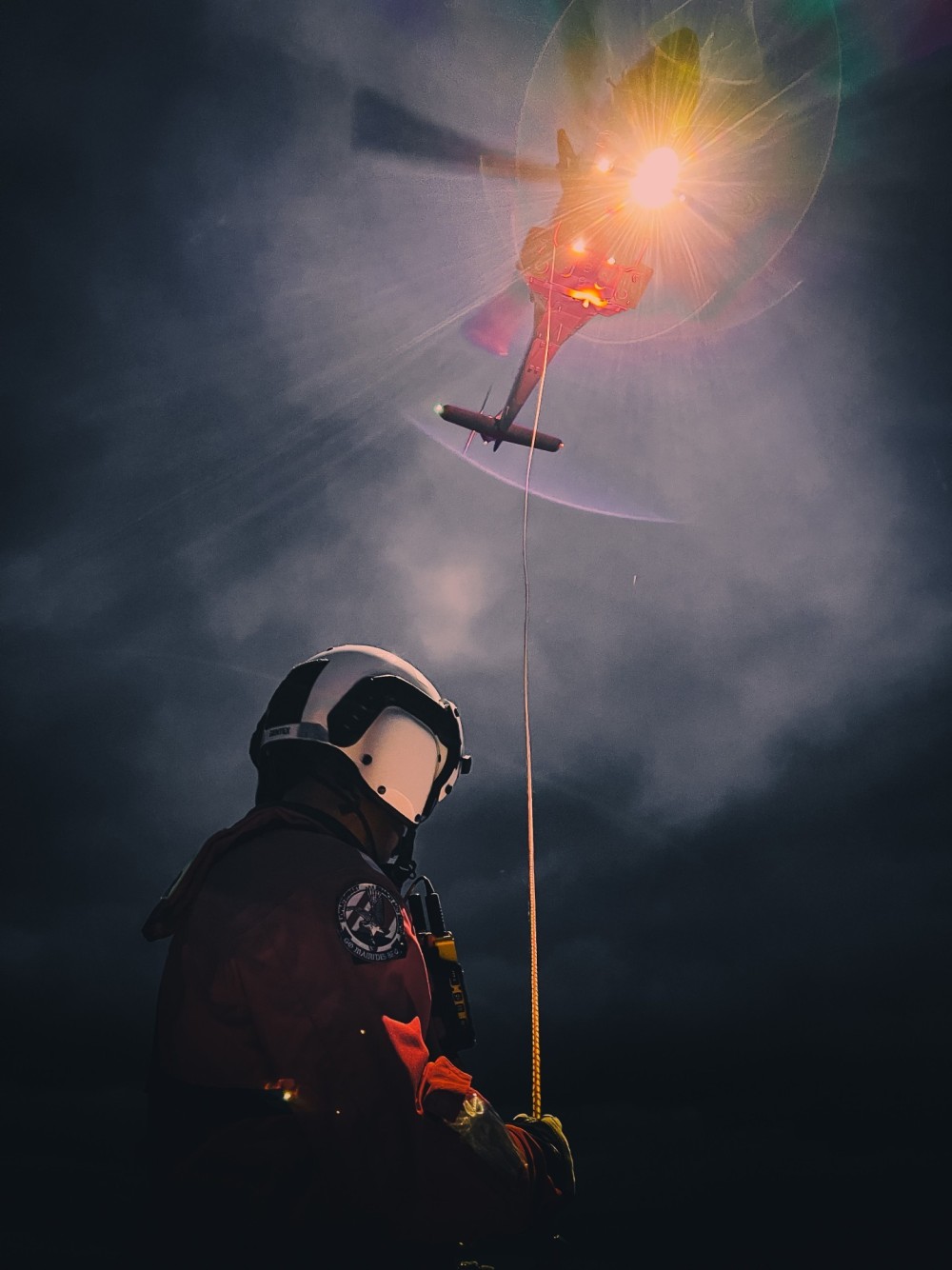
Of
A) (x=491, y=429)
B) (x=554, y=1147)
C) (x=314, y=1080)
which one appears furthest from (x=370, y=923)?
(x=491, y=429)

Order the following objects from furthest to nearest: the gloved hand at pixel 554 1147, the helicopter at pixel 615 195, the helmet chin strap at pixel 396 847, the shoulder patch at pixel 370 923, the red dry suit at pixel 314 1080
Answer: the helicopter at pixel 615 195 → the helmet chin strap at pixel 396 847 → the gloved hand at pixel 554 1147 → the shoulder patch at pixel 370 923 → the red dry suit at pixel 314 1080

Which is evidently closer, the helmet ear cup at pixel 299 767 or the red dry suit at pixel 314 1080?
the red dry suit at pixel 314 1080

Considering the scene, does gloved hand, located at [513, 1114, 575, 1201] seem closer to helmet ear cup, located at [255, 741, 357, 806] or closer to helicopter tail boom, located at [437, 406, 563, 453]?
helmet ear cup, located at [255, 741, 357, 806]

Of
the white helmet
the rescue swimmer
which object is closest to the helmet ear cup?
the white helmet

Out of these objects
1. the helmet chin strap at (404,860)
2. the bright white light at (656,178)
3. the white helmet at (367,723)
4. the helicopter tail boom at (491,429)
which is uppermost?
the bright white light at (656,178)

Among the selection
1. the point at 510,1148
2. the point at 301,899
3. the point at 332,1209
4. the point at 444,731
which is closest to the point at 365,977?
the point at 301,899

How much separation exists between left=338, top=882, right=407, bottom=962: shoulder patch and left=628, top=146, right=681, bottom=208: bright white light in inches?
538

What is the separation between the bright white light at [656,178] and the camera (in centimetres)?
1123

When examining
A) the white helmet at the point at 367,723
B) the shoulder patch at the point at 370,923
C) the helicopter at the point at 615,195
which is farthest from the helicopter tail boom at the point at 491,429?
the shoulder patch at the point at 370,923

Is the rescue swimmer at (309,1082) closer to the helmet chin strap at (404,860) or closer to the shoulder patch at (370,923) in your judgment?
the shoulder patch at (370,923)

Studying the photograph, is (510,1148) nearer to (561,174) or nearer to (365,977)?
(365,977)

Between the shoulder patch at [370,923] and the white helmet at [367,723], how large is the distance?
2.76 ft

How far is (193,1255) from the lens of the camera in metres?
2.17

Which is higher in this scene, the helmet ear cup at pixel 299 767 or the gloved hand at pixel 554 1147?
the helmet ear cup at pixel 299 767
